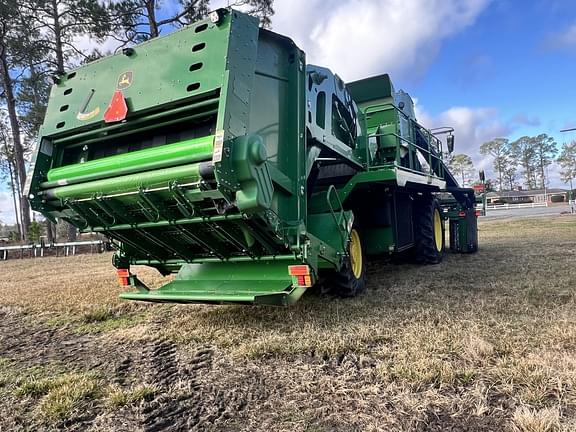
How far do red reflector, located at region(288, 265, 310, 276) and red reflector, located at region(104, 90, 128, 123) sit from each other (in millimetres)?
2128

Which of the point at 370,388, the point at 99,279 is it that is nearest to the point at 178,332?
the point at 370,388

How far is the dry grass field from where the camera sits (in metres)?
2.36

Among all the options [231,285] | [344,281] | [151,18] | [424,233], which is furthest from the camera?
[151,18]

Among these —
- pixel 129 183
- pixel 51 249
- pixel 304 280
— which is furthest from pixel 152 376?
pixel 51 249

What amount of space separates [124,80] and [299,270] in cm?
252

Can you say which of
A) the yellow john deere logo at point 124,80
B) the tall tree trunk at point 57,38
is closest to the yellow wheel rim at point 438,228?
the yellow john deere logo at point 124,80

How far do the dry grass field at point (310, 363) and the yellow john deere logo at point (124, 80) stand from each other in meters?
2.45

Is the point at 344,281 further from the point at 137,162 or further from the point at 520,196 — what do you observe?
the point at 520,196

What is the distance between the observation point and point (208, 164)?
3.29 m

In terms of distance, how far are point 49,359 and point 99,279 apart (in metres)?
4.56

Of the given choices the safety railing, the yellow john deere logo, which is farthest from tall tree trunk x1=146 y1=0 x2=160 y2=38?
the yellow john deere logo

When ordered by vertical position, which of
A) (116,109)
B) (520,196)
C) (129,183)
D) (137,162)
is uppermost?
(520,196)

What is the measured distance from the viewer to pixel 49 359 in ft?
12.0

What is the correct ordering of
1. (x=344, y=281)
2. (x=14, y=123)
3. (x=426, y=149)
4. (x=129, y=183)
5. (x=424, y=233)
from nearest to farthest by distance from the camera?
(x=129, y=183) → (x=344, y=281) → (x=424, y=233) → (x=426, y=149) → (x=14, y=123)
